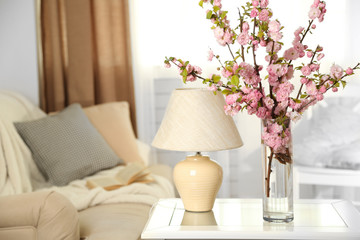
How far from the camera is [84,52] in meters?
3.77

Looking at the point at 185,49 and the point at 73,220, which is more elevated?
the point at 185,49

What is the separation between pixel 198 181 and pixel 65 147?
1286 mm

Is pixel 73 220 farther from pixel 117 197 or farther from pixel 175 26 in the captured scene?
pixel 175 26

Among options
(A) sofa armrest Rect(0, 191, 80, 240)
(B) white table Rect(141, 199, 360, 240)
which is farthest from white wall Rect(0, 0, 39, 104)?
(B) white table Rect(141, 199, 360, 240)

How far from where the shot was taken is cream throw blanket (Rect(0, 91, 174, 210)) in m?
2.74

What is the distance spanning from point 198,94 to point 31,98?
6.26 feet

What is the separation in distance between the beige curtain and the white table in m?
1.76

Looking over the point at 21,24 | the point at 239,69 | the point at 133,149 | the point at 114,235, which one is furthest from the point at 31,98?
the point at 239,69

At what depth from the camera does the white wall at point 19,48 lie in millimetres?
3547

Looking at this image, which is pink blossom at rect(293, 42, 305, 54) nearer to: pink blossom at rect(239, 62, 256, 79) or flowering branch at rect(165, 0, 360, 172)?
flowering branch at rect(165, 0, 360, 172)

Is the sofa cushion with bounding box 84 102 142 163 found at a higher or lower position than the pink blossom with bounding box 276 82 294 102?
lower

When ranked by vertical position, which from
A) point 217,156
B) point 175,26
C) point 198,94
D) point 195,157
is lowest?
point 217,156

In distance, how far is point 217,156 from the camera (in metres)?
3.84

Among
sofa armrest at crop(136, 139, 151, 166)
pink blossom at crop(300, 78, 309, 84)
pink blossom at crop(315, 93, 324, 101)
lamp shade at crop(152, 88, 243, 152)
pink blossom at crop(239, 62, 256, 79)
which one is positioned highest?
pink blossom at crop(239, 62, 256, 79)
